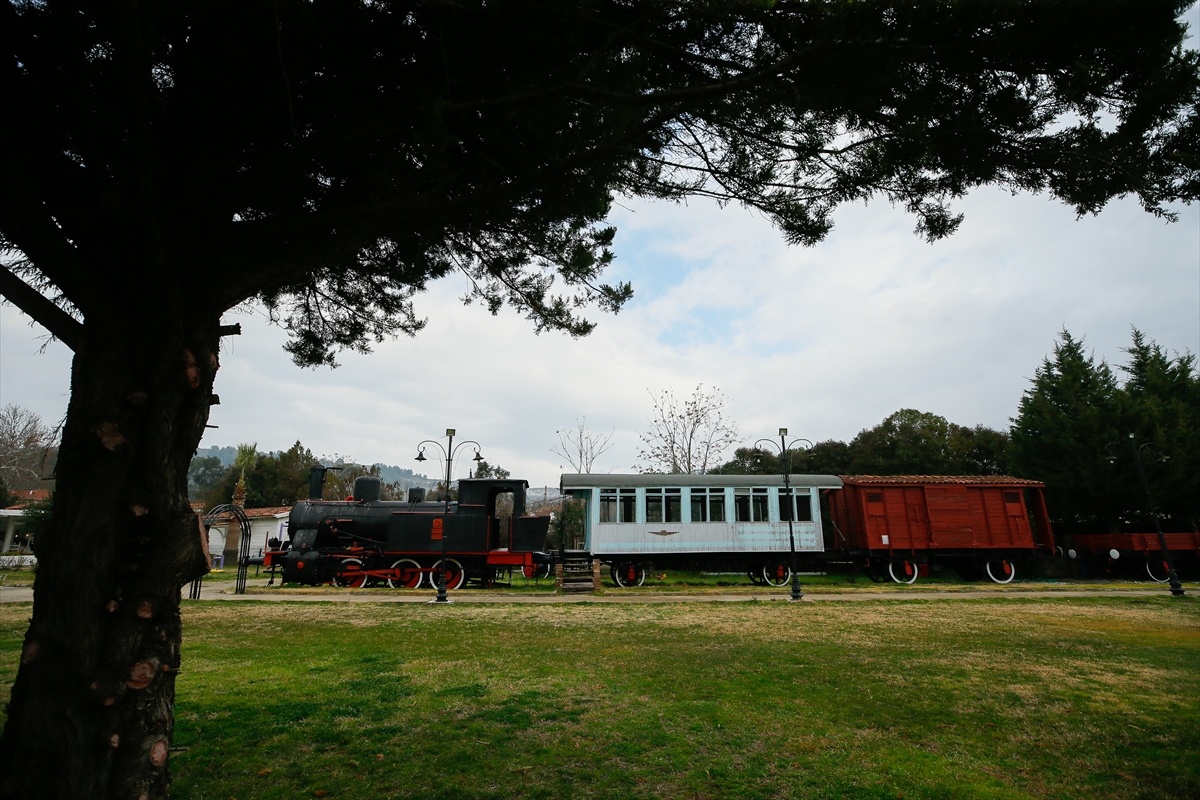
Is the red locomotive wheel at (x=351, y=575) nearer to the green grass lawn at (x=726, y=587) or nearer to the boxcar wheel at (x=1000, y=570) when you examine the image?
the green grass lawn at (x=726, y=587)

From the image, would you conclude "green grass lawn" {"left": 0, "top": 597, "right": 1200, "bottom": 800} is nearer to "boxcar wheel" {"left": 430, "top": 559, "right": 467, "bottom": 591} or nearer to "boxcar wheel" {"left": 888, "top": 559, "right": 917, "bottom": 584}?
"boxcar wheel" {"left": 430, "top": 559, "right": 467, "bottom": 591}

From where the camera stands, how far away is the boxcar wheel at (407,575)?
15790 mm

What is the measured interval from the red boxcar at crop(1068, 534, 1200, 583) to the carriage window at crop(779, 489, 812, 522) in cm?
1039

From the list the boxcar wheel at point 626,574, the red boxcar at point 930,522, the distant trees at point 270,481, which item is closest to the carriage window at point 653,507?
the boxcar wheel at point 626,574

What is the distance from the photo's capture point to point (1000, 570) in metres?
17.9

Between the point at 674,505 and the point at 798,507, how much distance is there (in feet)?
11.4

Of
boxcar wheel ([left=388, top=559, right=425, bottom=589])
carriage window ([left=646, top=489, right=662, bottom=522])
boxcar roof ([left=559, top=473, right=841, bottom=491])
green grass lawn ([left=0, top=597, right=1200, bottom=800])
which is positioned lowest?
green grass lawn ([left=0, top=597, right=1200, bottom=800])

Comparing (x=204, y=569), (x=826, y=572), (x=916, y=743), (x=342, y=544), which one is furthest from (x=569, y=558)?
(x=204, y=569)

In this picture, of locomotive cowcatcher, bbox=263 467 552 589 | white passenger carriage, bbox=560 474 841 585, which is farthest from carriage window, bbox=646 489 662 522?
locomotive cowcatcher, bbox=263 467 552 589

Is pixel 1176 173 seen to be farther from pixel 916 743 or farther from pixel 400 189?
pixel 400 189

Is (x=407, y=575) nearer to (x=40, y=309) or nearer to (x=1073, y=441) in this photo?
(x=40, y=309)

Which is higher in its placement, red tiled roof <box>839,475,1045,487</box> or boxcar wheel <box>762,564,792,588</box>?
red tiled roof <box>839,475,1045,487</box>

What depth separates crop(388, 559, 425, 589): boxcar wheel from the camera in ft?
51.8

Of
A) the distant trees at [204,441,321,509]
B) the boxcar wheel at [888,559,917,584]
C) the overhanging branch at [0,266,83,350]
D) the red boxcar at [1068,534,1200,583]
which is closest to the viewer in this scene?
the overhanging branch at [0,266,83,350]
